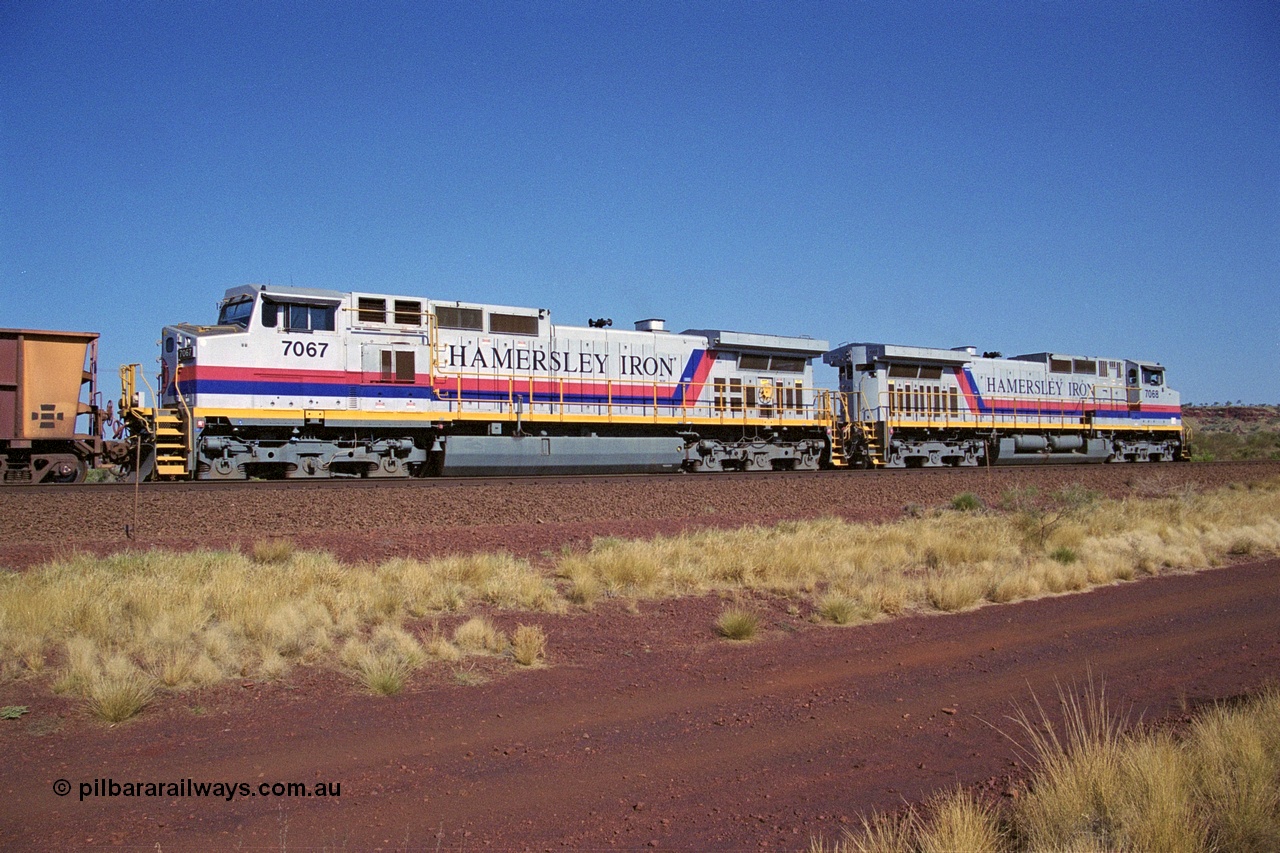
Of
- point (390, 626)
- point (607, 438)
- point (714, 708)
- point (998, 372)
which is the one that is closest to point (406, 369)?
point (607, 438)

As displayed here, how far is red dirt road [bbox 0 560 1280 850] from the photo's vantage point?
5.06 metres

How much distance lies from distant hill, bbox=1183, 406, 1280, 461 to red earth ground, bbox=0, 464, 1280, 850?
37901 millimetres

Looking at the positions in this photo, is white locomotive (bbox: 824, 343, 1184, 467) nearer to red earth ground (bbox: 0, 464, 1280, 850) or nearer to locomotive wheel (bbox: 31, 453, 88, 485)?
red earth ground (bbox: 0, 464, 1280, 850)

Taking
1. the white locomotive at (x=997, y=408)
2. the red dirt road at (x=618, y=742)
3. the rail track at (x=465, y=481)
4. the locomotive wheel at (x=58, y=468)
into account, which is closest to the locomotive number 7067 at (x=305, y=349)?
the rail track at (x=465, y=481)

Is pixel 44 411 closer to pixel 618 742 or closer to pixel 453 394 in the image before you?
pixel 453 394

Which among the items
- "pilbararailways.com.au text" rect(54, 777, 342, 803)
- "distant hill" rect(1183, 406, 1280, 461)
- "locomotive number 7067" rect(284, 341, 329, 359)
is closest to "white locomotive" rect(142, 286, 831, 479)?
"locomotive number 7067" rect(284, 341, 329, 359)

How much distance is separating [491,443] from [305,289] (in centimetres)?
522

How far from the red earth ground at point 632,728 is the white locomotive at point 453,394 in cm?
496

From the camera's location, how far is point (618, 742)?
6.42 meters

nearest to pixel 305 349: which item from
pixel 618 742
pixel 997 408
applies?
pixel 618 742

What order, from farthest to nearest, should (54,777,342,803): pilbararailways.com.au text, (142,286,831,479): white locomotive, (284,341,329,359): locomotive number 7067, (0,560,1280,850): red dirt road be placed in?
(284,341,329,359): locomotive number 7067 → (142,286,831,479): white locomotive → (54,777,342,803): pilbararailways.com.au text → (0,560,1280,850): red dirt road

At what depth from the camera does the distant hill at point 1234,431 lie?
48125 millimetres

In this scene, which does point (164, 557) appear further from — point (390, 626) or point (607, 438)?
point (607, 438)

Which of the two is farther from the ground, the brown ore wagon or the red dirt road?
the brown ore wagon
